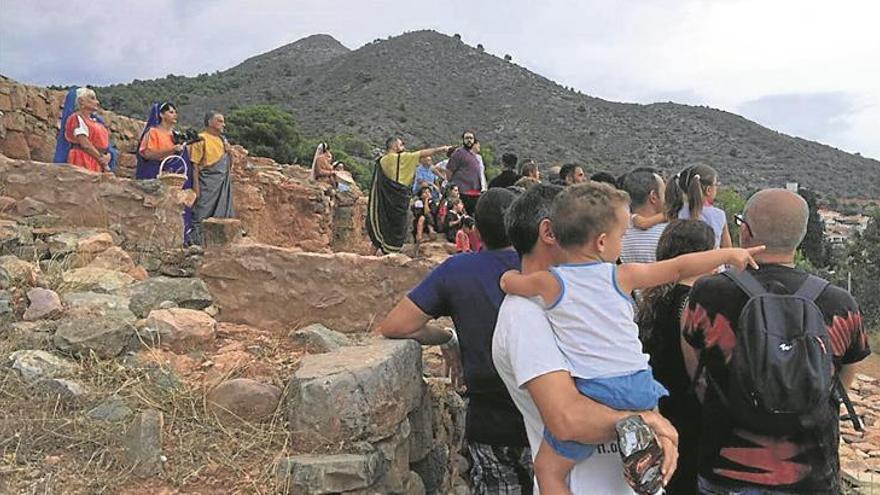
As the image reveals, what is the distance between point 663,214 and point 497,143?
35758 mm

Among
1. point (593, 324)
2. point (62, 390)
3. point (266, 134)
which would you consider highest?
point (266, 134)

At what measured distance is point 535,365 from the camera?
1965mm

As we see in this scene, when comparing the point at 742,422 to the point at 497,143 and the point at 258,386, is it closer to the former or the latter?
the point at 258,386

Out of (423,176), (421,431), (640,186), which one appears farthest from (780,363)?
(423,176)

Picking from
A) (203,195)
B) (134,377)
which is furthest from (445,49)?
(134,377)

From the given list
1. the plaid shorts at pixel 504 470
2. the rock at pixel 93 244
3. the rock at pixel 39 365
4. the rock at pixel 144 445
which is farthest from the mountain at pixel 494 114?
the plaid shorts at pixel 504 470

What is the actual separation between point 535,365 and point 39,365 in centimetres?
248

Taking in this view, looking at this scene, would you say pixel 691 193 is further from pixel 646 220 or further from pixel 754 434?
pixel 754 434

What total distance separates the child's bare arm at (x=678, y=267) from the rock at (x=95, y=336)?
8.42 ft

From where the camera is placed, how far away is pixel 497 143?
39281 millimetres

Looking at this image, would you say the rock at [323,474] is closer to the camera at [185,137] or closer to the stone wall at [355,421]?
the stone wall at [355,421]

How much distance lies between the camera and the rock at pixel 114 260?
482cm

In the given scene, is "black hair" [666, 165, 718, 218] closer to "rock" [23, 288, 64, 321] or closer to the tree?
"rock" [23, 288, 64, 321]

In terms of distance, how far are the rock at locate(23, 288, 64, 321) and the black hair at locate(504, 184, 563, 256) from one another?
8.93 ft
